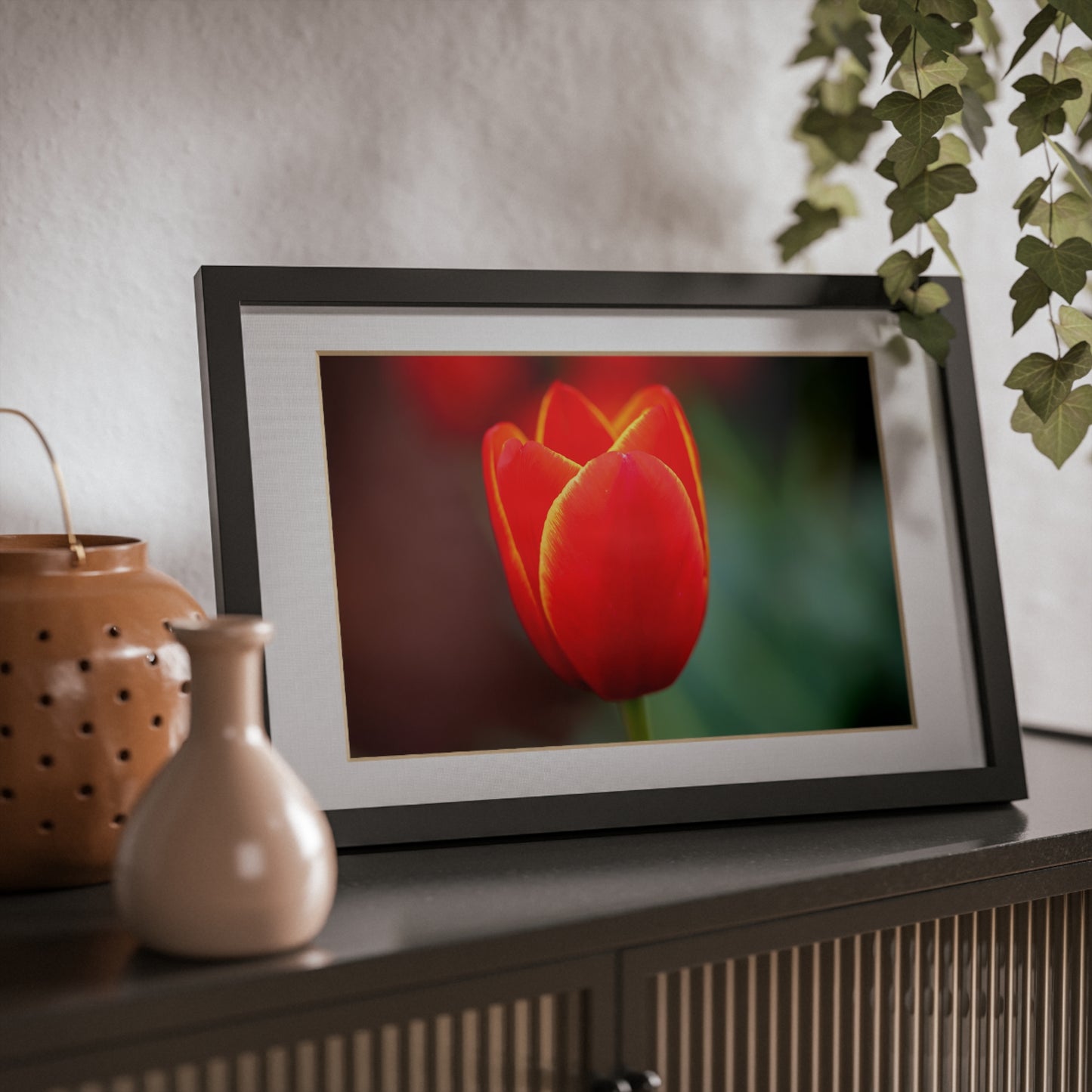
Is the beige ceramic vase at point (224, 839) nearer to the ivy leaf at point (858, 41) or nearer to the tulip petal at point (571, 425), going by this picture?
the tulip petal at point (571, 425)

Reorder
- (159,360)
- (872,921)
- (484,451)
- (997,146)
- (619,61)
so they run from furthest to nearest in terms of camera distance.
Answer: (997,146)
(619,61)
(159,360)
(484,451)
(872,921)

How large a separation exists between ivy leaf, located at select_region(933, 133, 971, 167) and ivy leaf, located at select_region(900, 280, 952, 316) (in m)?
0.11

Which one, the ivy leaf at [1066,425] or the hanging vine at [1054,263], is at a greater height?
the hanging vine at [1054,263]

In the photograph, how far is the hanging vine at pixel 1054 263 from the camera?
35.9 inches

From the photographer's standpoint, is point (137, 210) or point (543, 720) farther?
point (137, 210)

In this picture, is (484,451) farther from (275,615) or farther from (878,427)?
(878,427)

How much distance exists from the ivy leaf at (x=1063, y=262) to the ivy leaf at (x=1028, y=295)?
17mm

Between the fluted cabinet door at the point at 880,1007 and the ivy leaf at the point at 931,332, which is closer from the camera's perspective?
the fluted cabinet door at the point at 880,1007

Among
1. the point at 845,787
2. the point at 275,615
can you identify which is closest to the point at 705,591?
the point at 845,787

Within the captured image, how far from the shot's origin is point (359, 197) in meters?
1.05

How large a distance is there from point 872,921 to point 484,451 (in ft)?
1.38

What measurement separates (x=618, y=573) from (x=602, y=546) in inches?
→ 0.9

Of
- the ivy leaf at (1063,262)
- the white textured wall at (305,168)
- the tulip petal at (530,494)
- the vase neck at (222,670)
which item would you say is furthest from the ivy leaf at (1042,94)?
the vase neck at (222,670)

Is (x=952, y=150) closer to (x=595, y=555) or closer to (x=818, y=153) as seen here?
(x=818, y=153)
